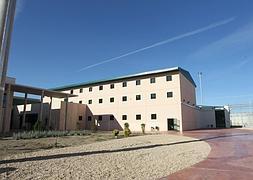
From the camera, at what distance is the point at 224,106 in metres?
41.9

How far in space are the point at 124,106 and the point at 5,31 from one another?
27754 mm

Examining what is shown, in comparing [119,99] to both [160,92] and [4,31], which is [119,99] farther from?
[4,31]

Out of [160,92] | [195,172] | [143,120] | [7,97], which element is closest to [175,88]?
[160,92]

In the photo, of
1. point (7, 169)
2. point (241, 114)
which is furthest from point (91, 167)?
point (241, 114)

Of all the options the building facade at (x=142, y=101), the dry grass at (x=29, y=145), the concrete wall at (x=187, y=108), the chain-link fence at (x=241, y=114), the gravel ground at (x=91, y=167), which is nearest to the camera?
the gravel ground at (x=91, y=167)

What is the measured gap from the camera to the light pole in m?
6.03

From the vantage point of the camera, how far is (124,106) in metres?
33.5

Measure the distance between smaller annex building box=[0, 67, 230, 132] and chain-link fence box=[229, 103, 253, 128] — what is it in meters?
10.3

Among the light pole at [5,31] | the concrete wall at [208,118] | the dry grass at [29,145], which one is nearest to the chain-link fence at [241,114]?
the concrete wall at [208,118]

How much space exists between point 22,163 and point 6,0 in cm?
480

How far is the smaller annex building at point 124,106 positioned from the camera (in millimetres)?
29250

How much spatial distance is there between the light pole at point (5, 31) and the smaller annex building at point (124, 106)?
66.1ft

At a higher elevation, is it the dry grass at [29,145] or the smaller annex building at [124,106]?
the smaller annex building at [124,106]

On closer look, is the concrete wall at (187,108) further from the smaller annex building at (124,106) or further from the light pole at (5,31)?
the light pole at (5,31)
